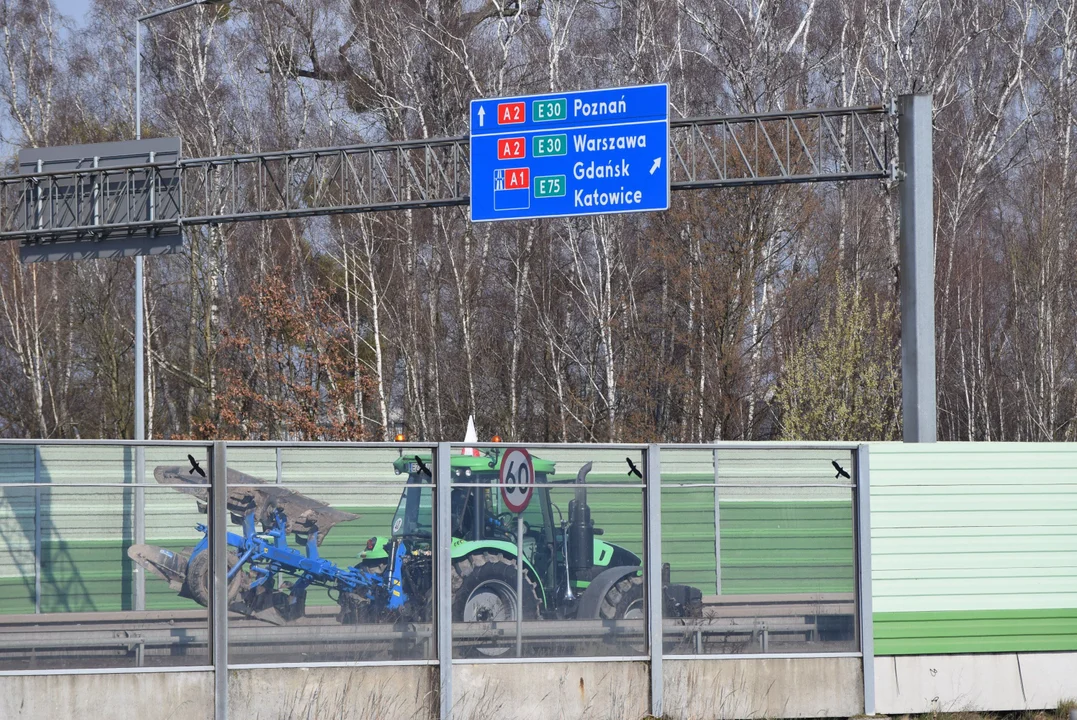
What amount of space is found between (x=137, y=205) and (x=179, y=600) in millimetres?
12734

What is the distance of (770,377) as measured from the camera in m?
34.8

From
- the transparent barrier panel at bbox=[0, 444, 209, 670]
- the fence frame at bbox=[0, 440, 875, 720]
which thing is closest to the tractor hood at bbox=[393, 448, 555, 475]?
the fence frame at bbox=[0, 440, 875, 720]

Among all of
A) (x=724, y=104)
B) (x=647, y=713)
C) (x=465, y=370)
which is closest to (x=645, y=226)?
(x=724, y=104)

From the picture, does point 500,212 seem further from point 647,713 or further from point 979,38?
point 979,38

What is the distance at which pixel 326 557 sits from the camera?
10594 mm

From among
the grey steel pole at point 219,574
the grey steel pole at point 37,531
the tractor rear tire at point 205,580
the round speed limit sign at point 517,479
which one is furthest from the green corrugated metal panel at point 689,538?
the grey steel pole at point 37,531

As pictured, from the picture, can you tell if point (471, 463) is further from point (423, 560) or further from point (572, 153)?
point (572, 153)

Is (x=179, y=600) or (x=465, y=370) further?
(x=465, y=370)

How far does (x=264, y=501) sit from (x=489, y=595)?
2.07 m

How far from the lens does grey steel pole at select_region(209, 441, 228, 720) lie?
10.4 meters

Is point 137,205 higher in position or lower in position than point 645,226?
lower

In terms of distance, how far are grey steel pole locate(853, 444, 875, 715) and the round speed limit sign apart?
302 cm

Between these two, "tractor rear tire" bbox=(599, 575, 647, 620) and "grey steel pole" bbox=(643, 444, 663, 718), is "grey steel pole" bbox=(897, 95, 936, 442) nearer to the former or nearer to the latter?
"grey steel pole" bbox=(643, 444, 663, 718)

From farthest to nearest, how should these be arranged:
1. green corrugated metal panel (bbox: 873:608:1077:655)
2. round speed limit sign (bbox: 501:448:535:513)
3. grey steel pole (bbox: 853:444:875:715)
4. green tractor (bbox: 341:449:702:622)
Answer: green corrugated metal panel (bbox: 873:608:1077:655) → grey steel pole (bbox: 853:444:875:715) → round speed limit sign (bbox: 501:448:535:513) → green tractor (bbox: 341:449:702:622)
